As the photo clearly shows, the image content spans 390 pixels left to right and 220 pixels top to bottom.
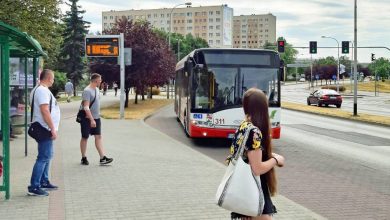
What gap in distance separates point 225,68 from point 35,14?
15.3m

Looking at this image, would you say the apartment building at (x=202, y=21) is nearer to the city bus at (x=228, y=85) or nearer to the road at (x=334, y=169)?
the road at (x=334, y=169)

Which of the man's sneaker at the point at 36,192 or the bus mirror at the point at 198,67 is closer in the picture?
the man's sneaker at the point at 36,192

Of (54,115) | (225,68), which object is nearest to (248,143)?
(54,115)

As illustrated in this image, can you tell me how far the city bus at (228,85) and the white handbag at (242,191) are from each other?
10.4 m

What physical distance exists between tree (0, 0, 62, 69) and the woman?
21958 mm

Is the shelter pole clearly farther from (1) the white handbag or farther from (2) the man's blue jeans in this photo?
(1) the white handbag

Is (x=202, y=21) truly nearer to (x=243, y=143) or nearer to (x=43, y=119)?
(x=43, y=119)

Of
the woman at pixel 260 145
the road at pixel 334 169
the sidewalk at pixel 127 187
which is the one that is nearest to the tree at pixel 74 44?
the road at pixel 334 169

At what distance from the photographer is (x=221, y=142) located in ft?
53.1

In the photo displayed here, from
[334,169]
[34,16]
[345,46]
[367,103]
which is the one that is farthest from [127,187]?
[367,103]

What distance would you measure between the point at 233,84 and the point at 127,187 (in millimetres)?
6812

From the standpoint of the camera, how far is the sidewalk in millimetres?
6391

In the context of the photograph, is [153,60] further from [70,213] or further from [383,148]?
[70,213]

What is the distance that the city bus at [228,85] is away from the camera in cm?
1421
